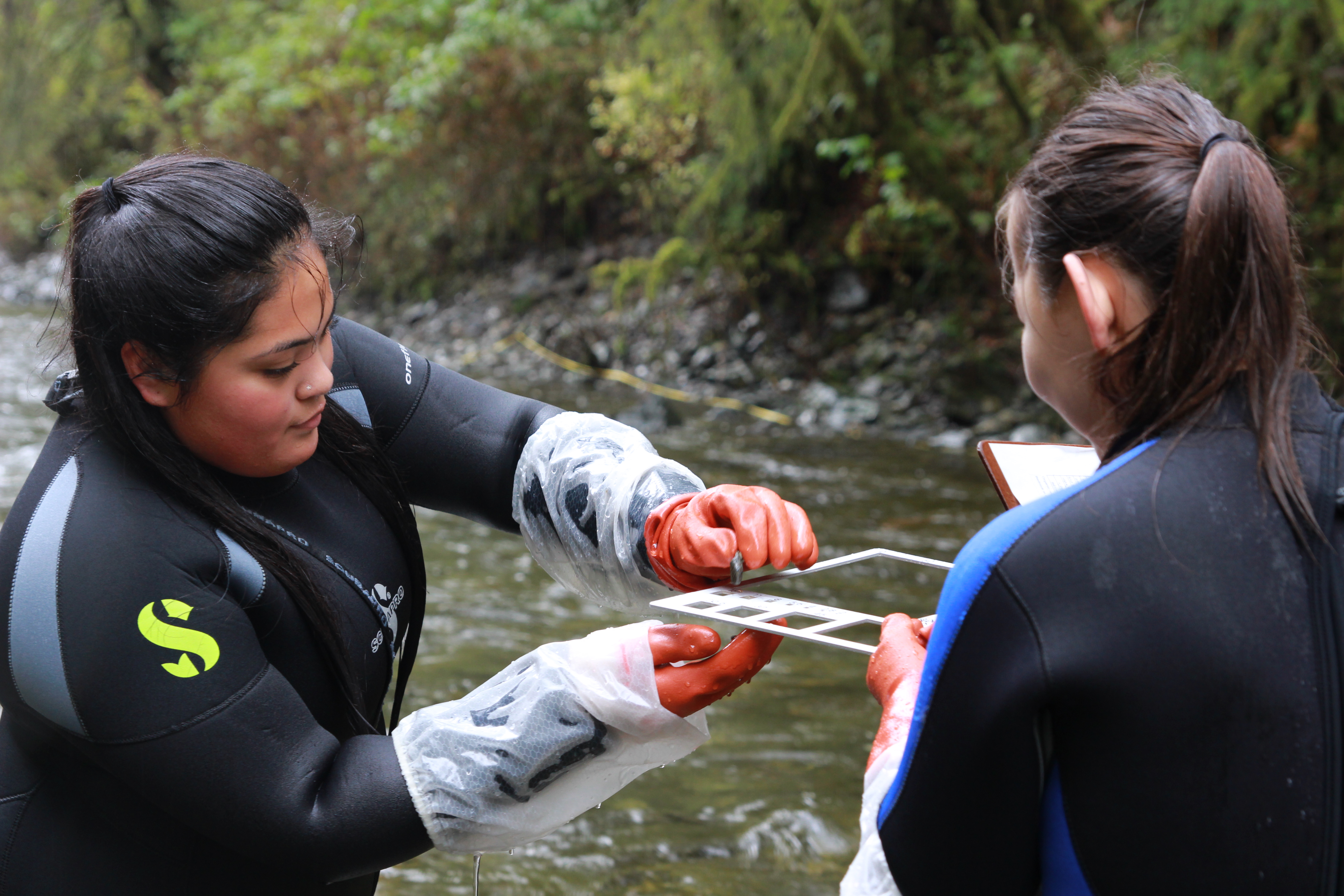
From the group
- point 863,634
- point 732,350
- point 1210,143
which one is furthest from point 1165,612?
point 732,350

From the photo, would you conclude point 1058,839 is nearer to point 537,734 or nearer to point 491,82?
point 537,734

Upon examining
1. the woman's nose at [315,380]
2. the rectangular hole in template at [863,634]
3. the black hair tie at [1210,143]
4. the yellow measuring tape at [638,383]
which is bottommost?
the yellow measuring tape at [638,383]

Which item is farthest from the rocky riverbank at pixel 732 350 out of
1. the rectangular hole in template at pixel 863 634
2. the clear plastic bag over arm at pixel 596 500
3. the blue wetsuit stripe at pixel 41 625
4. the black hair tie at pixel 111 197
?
the blue wetsuit stripe at pixel 41 625

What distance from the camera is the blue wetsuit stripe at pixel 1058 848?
97 cm

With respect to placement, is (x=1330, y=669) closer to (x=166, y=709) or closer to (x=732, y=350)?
(x=166, y=709)

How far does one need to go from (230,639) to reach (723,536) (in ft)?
2.18

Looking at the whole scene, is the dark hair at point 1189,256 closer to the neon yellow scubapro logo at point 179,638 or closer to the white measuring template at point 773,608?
the white measuring template at point 773,608

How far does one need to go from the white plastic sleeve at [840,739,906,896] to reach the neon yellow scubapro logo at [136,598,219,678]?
76 cm

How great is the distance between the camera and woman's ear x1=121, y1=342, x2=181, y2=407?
138 centimetres

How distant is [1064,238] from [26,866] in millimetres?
1466

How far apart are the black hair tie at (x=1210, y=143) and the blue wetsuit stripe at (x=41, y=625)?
1.28 m

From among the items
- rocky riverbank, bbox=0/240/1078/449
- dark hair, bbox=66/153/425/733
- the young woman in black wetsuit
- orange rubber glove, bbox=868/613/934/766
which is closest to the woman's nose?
the young woman in black wetsuit

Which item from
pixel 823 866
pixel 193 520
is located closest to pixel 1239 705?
pixel 193 520

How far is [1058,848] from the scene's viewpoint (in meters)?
0.98
